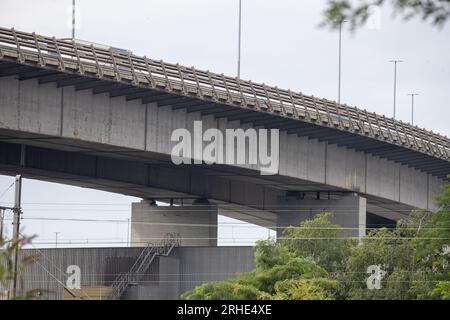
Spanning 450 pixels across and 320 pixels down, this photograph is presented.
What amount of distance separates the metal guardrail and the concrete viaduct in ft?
0.32

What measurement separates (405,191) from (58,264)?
25506 millimetres

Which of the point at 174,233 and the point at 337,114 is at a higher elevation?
the point at 337,114

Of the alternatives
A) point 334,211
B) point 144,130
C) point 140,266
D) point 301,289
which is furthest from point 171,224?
point 301,289

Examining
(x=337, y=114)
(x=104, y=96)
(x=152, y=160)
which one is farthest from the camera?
(x=337, y=114)

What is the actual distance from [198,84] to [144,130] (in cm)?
458

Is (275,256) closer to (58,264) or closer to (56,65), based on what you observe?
(56,65)

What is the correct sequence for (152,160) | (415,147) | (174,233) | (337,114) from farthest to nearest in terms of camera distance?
(174,233) < (415,147) < (337,114) < (152,160)

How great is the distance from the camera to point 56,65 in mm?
65250

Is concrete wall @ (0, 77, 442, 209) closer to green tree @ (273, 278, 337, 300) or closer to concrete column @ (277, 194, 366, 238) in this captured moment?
concrete column @ (277, 194, 366, 238)

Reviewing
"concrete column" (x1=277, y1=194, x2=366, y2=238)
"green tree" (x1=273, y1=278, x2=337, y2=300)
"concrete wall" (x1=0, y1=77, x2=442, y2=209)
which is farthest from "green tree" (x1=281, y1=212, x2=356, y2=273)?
"green tree" (x1=273, y1=278, x2=337, y2=300)

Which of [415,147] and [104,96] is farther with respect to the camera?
[415,147]

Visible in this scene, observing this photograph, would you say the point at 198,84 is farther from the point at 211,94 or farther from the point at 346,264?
the point at 346,264
